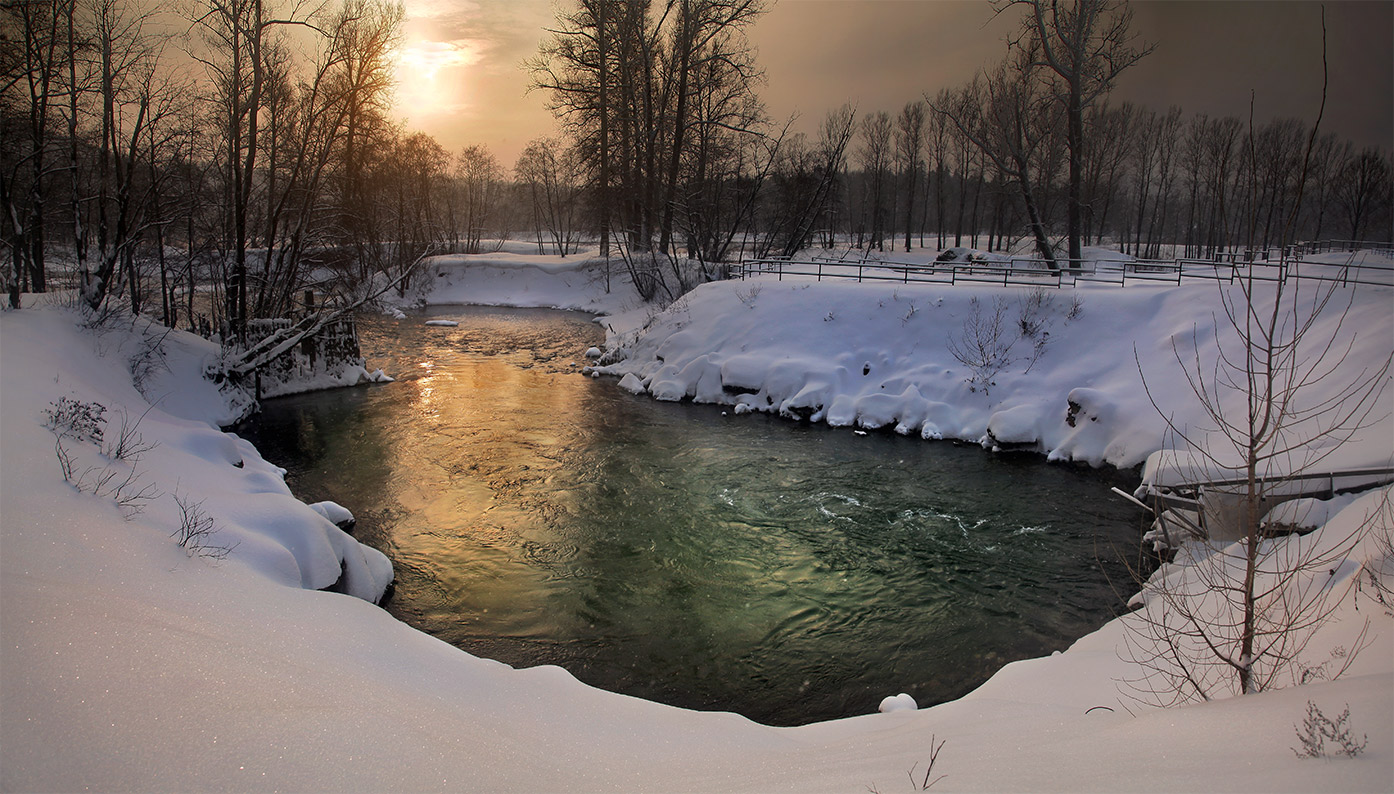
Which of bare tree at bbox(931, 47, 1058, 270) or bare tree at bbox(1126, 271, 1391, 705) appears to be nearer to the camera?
bare tree at bbox(1126, 271, 1391, 705)

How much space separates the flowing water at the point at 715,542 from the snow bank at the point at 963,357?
1101mm

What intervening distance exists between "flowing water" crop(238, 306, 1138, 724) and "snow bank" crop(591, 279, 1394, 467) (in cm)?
110

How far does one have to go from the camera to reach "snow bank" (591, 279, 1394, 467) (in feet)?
49.0

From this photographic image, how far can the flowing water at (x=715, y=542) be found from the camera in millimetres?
7824

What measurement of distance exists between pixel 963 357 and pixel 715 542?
1138 centimetres

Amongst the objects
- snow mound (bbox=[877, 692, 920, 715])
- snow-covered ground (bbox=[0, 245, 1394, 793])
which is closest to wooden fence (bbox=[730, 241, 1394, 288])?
snow-covered ground (bbox=[0, 245, 1394, 793])

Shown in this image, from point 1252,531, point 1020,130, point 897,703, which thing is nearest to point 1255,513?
point 1252,531

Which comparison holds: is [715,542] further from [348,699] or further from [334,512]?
[348,699]

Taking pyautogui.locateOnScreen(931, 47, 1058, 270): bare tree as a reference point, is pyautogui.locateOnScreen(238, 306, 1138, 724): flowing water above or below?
below

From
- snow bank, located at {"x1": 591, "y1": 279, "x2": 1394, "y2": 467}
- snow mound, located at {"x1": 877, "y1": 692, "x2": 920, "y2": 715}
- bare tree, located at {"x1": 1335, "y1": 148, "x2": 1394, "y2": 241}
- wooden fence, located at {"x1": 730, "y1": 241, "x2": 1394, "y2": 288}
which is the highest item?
bare tree, located at {"x1": 1335, "y1": 148, "x2": 1394, "y2": 241}

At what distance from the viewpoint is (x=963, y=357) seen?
62.4 ft

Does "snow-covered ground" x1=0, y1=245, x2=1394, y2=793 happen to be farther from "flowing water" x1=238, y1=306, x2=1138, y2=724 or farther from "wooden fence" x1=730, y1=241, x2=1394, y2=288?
"wooden fence" x1=730, y1=241, x2=1394, y2=288

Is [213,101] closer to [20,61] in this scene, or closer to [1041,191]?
[20,61]

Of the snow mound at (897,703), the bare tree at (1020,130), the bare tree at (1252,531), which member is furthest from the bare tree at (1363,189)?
the snow mound at (897,703)
